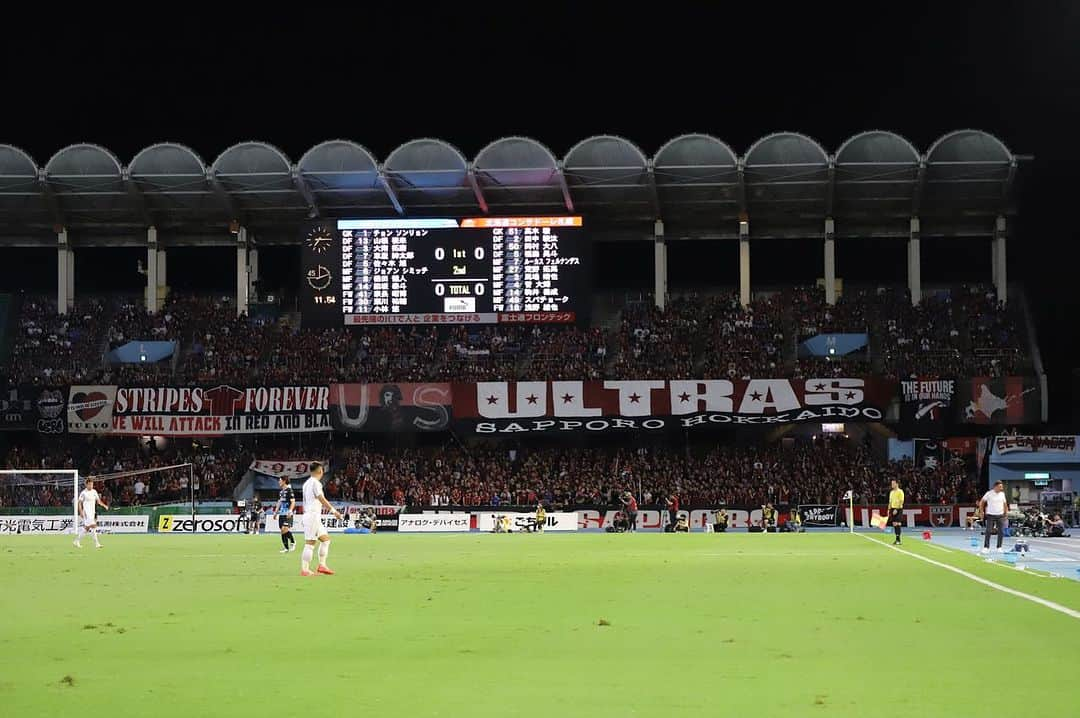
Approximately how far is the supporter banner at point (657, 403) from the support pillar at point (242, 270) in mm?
14997

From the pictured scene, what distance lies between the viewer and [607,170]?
198 feet

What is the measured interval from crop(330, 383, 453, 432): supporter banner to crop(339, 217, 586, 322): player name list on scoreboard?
12.4 feet

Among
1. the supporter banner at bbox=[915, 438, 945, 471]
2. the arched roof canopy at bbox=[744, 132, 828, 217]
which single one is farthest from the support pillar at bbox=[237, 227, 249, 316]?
the supporter banner at bbox=[915, 438, 945, 471]

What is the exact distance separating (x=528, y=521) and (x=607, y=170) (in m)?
17.8

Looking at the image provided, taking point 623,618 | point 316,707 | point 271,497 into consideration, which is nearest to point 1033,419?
point 271,497

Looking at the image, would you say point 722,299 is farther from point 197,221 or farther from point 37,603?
point 37,603

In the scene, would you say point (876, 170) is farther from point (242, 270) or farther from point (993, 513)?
point (993, 513)

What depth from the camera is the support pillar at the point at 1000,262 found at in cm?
6488

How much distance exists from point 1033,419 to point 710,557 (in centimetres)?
3400

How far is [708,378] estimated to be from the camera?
197 ft

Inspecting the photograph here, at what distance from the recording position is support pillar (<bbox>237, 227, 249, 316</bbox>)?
67000 millimetres

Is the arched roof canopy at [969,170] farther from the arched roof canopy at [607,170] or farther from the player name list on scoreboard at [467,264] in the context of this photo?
the player name list on scoreboard at [467,264]

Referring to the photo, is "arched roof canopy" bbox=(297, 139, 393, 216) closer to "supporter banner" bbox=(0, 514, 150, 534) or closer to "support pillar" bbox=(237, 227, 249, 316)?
"support pillar" bbox=(237, 227, 249, 316)

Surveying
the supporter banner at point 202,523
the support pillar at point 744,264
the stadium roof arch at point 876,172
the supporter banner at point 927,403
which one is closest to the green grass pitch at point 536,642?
the supporter banner at point 202,523
